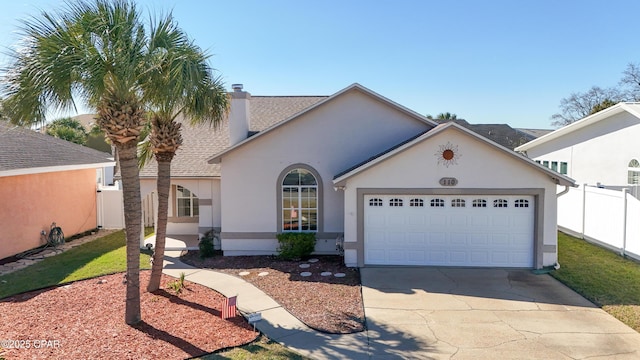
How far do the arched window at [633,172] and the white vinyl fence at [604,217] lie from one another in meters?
4.30

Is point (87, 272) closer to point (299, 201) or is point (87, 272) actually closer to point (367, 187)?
point (299, 201)

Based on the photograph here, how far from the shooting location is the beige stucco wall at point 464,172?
12305 mm

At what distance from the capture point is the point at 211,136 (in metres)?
17.7

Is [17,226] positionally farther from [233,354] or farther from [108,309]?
[233,354]

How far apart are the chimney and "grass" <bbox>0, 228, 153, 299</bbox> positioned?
215 inches

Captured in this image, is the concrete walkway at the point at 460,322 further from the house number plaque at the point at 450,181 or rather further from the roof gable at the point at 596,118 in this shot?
the roof gable at the point at 596,118

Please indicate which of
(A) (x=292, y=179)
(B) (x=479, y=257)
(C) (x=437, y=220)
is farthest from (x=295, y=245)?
(B) (x=479, y=257)

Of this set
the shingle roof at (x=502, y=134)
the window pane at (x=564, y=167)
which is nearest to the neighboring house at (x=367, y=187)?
the window pane at (x=564, y=167)

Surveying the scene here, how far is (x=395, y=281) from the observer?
11.4 meters

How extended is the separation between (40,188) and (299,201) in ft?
34.8

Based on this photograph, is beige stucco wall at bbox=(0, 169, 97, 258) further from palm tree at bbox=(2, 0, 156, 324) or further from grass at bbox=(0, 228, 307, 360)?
palm tree at bbox=(2, 0, 156, 324)

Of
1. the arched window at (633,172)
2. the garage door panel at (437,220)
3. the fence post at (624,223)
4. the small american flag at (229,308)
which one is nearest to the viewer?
the small american flag at (229,308)

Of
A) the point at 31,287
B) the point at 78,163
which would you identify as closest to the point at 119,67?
the point at 31,287

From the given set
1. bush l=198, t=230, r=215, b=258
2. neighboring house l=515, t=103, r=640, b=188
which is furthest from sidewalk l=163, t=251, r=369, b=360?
neighboring house l=515, t=103, r=640, b=188
